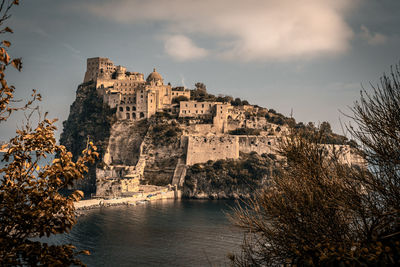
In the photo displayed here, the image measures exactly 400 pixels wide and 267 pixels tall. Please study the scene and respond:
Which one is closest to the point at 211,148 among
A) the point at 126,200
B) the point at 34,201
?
the point at 126,200

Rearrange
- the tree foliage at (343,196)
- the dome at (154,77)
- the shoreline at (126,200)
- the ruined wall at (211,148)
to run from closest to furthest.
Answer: the tree foliage at (343,196)
the shoreline at (126,200)
the ruined wall at (211,148)
the dome at (154,77)

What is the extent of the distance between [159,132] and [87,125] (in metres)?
13.9

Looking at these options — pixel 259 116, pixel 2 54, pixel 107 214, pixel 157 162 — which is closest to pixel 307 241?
pixel 2 54

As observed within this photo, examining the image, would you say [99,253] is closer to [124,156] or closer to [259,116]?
[124,156]

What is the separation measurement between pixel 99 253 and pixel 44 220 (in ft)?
71.2

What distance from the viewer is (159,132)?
173 ft

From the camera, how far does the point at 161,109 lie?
56.5 metres

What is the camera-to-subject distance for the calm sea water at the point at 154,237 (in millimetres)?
22953

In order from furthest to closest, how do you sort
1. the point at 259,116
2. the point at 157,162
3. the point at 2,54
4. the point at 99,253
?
the point at 259,116 → the point at 157,162 → the point at 99,253 → the point at 2,54

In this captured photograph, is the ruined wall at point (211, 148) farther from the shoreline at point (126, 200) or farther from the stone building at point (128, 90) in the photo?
the stone building at point (128, 90)

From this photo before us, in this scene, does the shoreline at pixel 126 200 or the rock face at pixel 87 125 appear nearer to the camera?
the shoreline at pixel 126 200

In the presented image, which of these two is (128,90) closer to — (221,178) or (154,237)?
(221,178)

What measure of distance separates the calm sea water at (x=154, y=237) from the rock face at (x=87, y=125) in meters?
14.9

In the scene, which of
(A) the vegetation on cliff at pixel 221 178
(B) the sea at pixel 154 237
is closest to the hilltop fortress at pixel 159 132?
(A) the vegetation on cliff at pixel 221 178
